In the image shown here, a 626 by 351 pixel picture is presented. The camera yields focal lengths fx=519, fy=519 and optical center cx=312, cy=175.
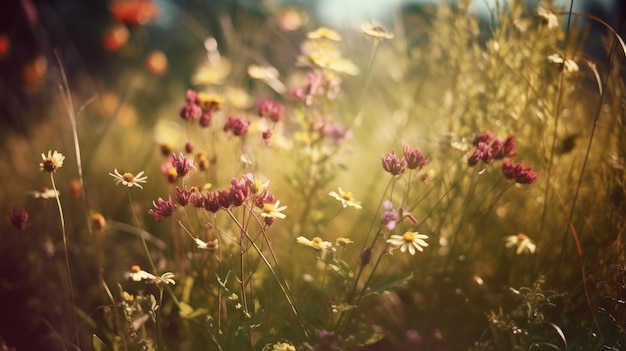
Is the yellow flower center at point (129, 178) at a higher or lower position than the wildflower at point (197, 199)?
lower

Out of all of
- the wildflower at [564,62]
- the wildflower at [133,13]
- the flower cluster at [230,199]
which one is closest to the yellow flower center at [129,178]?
the flower cluster at [230,199]

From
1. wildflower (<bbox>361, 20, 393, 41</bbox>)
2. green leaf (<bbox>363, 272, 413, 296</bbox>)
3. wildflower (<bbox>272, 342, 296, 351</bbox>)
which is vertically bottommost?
wildflower (<bbox>272, 342, 296, 351</bbox>)

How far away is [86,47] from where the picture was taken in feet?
17.5

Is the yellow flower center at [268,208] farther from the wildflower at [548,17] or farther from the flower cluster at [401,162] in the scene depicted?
the wildflower at [548,17]

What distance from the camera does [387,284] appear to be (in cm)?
108

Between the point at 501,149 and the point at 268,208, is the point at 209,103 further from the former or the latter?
the point at 501,149

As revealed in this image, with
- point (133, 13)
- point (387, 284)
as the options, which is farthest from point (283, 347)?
point (133, 13)

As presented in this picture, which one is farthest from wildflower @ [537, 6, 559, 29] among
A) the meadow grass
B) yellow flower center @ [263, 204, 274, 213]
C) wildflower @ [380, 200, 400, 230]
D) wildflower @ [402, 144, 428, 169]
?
yellow flower center @ [263, 204, 274, 213]

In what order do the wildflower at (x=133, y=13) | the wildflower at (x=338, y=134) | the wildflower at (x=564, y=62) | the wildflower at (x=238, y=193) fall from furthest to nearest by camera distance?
the wildflower at (x=133, y=13), the wildflower at (x=338, y=134), the wildflower at (x=564, y=62), the wildflower at (x=238, y=193)

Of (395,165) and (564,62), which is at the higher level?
(564,62)

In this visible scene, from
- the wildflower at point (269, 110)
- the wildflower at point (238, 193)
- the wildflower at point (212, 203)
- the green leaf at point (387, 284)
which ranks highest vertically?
the wildflower at point (269, 110)

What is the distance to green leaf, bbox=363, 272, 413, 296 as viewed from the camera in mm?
1042

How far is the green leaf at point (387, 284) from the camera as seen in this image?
3.42 ft

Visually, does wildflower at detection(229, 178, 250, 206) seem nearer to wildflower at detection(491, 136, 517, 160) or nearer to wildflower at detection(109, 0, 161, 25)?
wildflower at detection(491, 136, 517, 160)
